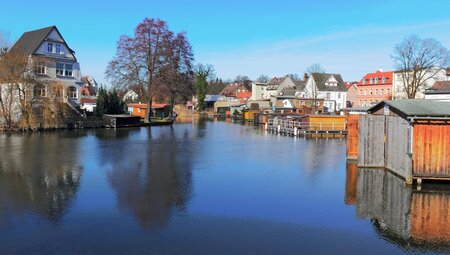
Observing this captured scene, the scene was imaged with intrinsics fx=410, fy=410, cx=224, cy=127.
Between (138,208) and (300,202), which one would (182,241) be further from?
(300,202)

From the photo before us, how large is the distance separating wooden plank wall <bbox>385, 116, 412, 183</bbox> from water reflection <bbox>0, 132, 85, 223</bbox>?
12.8m

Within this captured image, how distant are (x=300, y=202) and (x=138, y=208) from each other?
535 centimetres

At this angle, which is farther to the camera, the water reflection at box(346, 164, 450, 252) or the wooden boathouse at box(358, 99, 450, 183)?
the wooden boathouse at box(358, 99, 450, 183)

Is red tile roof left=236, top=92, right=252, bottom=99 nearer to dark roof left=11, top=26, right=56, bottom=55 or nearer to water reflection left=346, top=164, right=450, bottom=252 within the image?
dark roof left=11, top=26, right=56, bottom=55

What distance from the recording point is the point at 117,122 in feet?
163

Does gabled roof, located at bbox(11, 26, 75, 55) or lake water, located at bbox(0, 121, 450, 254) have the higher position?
gabled roof, located at bbox(11, 26, 75, 55)

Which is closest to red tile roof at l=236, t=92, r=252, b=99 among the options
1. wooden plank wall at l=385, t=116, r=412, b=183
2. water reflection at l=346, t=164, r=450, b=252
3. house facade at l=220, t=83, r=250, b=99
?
house facade at l=220, t=83, r=250, b=99

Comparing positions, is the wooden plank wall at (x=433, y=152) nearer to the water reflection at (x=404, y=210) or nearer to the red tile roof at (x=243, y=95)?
the water reflection at (x=404, y=210)

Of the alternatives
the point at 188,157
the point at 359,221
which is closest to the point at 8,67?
the point at 188,157

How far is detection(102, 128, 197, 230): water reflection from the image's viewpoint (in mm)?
12523

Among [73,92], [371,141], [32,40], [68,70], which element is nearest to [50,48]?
[32,40]

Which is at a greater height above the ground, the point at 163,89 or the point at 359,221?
the point at 163,89

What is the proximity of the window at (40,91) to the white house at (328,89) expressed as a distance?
57.0 m

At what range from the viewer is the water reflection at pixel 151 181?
12.5m
